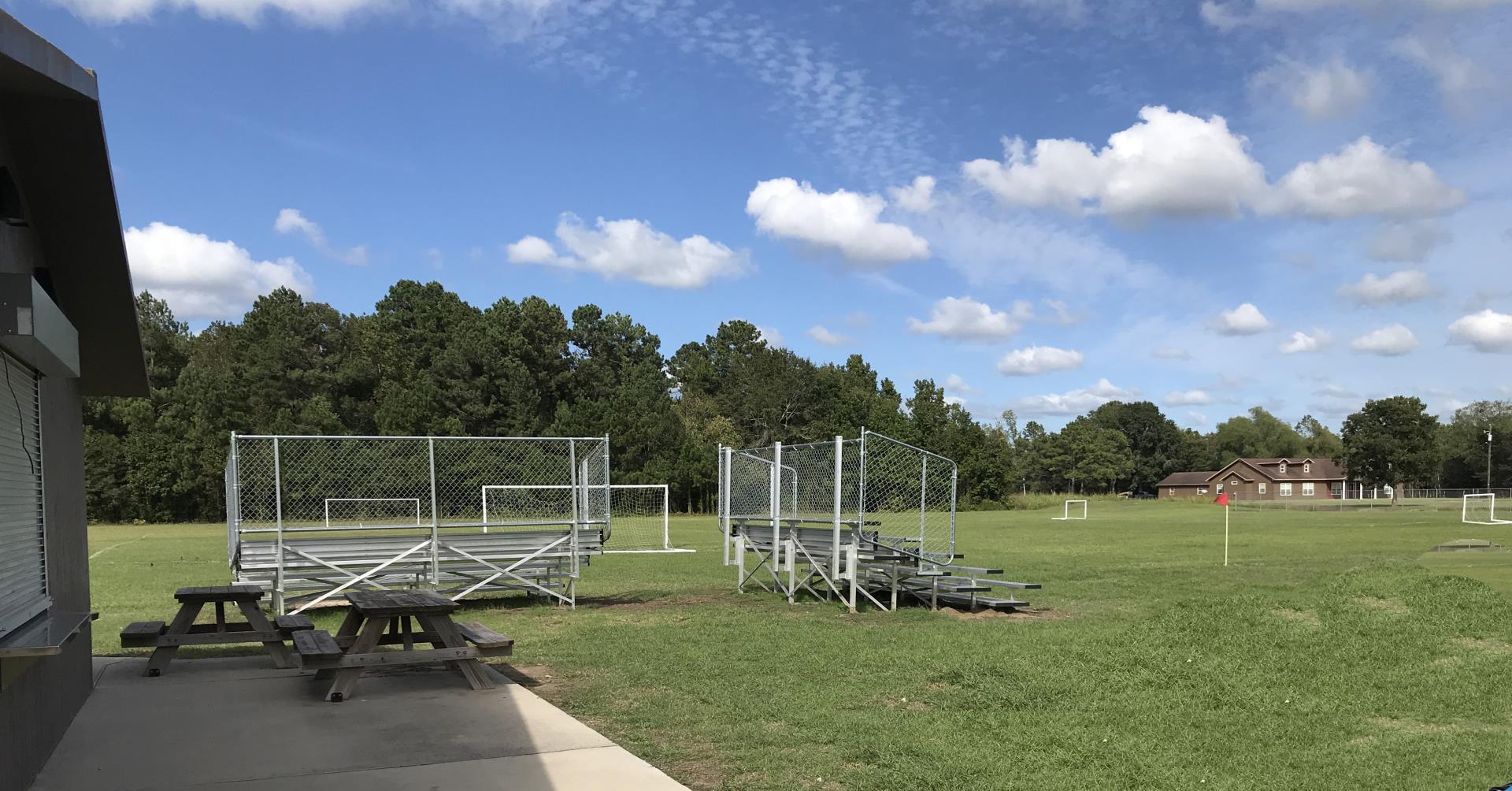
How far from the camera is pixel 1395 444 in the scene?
80.2 meters

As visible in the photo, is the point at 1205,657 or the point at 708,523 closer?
the point at 1205,657

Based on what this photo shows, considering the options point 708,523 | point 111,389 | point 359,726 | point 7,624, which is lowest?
point 708,523

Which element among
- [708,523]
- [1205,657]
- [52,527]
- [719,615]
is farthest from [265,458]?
[1205,657]

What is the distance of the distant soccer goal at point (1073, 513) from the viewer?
48.1 m

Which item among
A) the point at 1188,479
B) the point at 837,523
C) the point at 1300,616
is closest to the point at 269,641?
the point at 837,523

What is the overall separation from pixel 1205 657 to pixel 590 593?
34.1ft

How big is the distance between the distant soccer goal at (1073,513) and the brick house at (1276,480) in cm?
3757

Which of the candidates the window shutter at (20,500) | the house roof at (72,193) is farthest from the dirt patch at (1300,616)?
the house roof at (72,193)

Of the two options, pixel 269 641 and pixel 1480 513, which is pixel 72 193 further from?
pixel 1480 513

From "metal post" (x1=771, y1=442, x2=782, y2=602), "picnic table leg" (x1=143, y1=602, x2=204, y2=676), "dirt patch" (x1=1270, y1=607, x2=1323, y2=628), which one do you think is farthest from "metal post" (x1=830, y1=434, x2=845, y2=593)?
"picnic table leg" (x1=143, y1=602, x2=204, y2=676)

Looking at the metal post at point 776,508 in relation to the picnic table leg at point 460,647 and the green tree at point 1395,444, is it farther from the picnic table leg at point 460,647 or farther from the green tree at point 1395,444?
the green tree at point 1395,444

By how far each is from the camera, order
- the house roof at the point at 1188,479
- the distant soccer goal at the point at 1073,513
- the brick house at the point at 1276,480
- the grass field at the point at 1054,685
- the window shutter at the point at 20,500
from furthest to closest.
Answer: the house roof at the point at 1188,479 < the brick house at the point at 1276,480 < the distant soccer goal at the point at 1073,513 < the grass field at the point at 1054,685 < the window shutter at the point at 20,500

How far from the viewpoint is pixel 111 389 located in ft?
28.3

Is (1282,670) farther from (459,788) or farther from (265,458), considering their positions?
(265,458)
